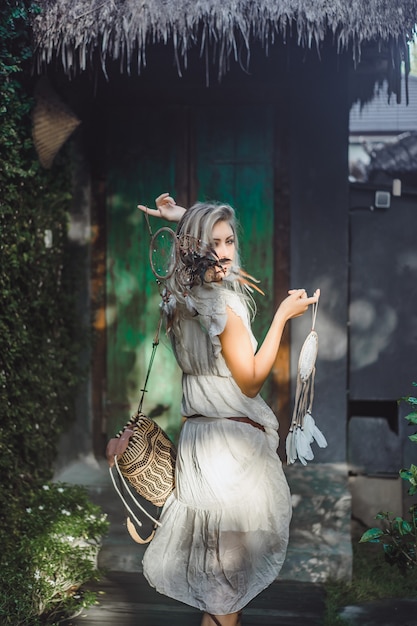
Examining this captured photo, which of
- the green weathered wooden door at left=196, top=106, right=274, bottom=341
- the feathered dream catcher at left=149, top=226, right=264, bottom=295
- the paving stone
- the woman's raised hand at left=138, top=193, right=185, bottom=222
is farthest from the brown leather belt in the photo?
the green weathered wooden door at left=196, top=106, right=274, bottom=341

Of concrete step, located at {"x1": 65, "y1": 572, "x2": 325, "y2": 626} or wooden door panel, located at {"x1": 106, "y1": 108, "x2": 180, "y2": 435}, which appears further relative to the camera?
wooden door panel, located at {"x1": 106, "y1": 108, "x2": 180, "y2": 435}

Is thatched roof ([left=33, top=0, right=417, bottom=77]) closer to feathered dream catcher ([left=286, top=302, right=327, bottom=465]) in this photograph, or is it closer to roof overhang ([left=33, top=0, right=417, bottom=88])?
roof overhang ([left=33, top=0, right=417, bottom=88])

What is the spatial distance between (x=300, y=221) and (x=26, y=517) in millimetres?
2736

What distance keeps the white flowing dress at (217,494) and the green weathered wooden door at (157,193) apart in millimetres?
3016

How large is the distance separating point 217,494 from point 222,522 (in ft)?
0.32

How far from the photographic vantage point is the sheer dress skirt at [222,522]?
2.91 metres

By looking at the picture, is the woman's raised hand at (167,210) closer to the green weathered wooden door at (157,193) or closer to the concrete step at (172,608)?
the concrete step at (172,608)

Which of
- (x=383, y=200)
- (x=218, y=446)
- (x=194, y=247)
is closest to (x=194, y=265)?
(x=194, y=247)

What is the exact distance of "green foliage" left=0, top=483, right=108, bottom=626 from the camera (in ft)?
12.5

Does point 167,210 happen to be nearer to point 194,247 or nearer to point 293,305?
point 194,247

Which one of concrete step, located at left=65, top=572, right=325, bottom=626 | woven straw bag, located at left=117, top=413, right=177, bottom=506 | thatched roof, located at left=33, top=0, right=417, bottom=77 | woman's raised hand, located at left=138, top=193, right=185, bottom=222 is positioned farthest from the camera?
thatched roof, located at left=33, top=0, right=417, bottom=77

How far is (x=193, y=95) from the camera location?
5.97 m

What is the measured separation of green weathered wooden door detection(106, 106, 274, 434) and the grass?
1833 millimetres

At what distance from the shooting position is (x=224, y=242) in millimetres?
2910
